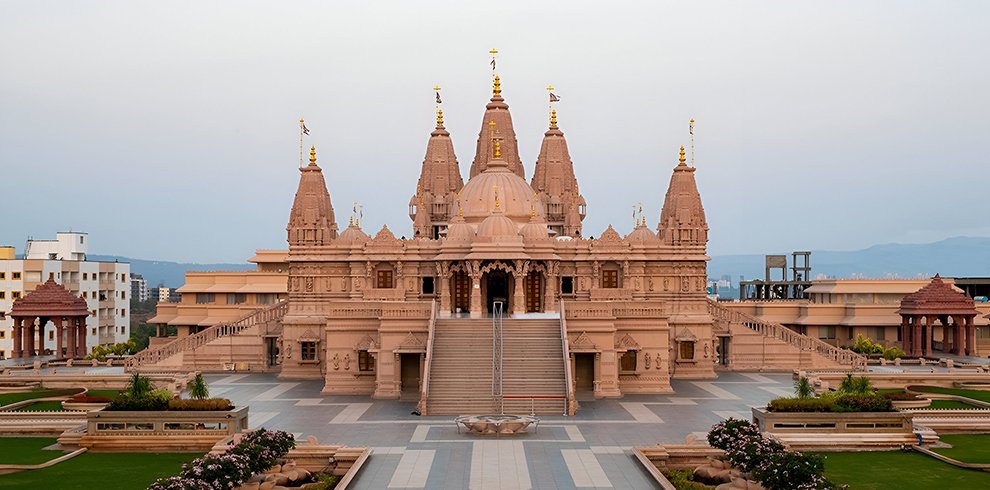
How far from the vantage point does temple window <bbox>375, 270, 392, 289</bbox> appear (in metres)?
56.8

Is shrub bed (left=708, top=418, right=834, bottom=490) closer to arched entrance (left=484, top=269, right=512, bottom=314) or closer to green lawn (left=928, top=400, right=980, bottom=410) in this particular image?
green lawn (left=928, top=400, right=980, bottom=410)

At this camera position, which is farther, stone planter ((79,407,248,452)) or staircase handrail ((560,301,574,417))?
staircase handrail ((560,301,574,417))

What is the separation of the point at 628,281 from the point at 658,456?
2634cm

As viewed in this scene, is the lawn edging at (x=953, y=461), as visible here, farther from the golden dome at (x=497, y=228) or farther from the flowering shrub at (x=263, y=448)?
the golden dome at (x=497, y=228)

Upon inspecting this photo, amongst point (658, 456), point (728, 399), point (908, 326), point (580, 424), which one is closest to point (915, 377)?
point (728, 399)

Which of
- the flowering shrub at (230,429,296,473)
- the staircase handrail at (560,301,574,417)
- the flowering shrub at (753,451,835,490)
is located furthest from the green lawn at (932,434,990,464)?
the flowering shrub at (230,429,296,473)


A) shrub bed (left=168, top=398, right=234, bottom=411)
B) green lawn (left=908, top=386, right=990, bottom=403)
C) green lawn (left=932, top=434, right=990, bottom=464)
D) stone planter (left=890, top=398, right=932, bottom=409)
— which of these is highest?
shrub bed (left=168, top=398, right=234, bottom=411)

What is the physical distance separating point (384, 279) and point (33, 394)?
1884 centimetres

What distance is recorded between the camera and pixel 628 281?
5656 centimetres

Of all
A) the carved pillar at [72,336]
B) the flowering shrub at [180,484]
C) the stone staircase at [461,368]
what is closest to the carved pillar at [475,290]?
the stone staircase at [461,368]

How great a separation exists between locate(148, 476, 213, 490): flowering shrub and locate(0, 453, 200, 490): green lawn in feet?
12.1

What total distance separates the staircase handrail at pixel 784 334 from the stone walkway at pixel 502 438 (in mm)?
Answer: 5140

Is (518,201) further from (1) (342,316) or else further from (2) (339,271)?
(1) (342,316)

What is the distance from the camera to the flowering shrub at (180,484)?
22781 mm
